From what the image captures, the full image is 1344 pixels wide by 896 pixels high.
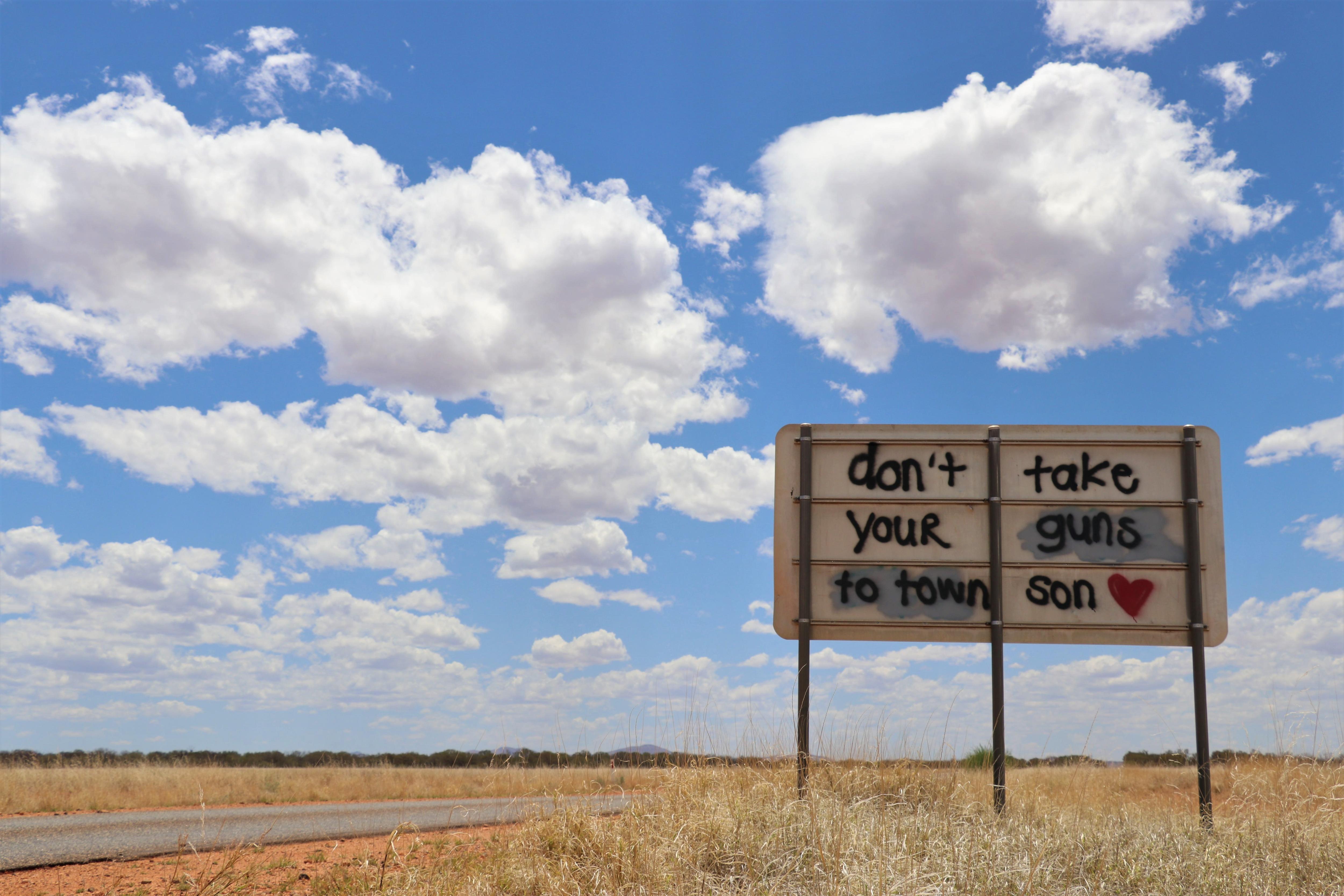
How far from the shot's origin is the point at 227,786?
16.2 m

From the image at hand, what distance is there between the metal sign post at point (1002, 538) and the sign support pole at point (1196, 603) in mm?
15

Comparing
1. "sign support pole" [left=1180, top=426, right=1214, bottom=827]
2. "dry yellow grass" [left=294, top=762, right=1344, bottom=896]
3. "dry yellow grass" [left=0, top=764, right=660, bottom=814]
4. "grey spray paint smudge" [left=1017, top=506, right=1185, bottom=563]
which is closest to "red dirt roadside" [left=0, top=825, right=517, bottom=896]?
"dry yellow grass" [left=294, top=762, right=1344, bottom=896]

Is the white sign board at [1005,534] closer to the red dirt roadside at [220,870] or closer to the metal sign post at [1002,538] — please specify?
the metal sign post at [1002,538]

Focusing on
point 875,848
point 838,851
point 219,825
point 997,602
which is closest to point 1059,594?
point 997,602

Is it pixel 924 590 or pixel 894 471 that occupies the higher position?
pixel 894 471

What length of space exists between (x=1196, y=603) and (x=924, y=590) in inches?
119

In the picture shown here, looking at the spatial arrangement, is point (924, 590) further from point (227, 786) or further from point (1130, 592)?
point (227, 786)

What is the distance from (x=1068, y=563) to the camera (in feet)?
32.1

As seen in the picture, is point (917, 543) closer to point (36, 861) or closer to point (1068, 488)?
point (1068, 488)

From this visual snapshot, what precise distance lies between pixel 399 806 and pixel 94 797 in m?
5.29

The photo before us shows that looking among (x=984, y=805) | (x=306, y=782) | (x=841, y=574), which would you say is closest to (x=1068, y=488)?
(x=841, y=574)

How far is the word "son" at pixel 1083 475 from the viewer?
998 cm

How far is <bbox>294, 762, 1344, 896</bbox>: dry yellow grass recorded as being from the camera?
5.85 m

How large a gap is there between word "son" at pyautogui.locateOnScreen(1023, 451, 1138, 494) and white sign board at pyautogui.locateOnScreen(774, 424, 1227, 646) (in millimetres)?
13
